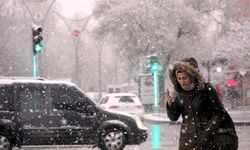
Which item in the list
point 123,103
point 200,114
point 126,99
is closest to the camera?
point 200,114

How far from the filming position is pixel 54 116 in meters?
13.7

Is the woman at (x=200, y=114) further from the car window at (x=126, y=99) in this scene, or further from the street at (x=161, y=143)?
the car window at (x=126, y=99)

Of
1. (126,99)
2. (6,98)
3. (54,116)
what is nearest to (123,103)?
(126,99)

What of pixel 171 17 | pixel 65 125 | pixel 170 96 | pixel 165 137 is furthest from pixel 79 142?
pixel 171 17

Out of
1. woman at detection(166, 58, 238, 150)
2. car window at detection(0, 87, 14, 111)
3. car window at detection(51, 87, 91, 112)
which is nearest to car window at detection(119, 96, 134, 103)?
car window at detection(51, 87, 91, 112)

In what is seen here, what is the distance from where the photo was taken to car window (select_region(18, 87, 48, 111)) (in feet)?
45.0

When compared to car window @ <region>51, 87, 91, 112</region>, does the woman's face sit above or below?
above

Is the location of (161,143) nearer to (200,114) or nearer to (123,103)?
(123,103)

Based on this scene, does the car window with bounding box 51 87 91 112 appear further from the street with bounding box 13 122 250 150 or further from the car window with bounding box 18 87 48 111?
the street with bounding box 13 122 250 150

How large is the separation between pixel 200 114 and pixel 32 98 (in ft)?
30.9

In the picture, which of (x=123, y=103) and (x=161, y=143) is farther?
(x=123, y=103)

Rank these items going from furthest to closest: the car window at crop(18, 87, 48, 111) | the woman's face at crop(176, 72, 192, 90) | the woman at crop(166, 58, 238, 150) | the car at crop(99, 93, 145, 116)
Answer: the car at crop(99, 93, 145, 116)
the car window at crop(18, 87, 48, 111)
the woman's face at crop(176, 72, 192, 90)
the woman at crop(166, 58, 238, 150)

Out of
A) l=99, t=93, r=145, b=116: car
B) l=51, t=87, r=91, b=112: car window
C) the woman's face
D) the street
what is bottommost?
the street

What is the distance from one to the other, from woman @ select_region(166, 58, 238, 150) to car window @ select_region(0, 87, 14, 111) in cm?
933
